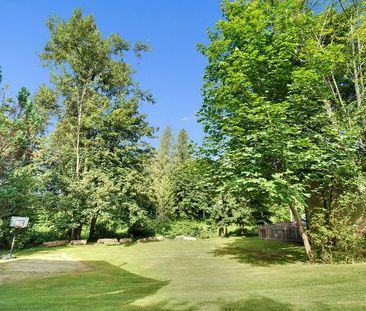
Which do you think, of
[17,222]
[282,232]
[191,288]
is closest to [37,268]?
[17,222]

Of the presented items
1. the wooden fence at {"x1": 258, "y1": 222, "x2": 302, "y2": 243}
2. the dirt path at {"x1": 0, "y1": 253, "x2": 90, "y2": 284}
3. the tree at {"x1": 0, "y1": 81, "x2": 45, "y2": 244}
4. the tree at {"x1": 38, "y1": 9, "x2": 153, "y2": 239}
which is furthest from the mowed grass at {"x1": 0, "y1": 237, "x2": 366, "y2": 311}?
the tree at {"x1": 38, "y1": 9, "x2": 153, "y2": 239}

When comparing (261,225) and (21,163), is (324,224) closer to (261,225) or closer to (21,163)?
(261,225)

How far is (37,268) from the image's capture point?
10.9 meters

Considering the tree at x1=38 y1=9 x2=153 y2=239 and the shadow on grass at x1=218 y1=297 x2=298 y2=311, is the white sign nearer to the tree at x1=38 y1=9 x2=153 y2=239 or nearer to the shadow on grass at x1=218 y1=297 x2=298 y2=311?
the tree at x1=38 y1=9 x2=153 y2=239

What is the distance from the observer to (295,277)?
7457mm

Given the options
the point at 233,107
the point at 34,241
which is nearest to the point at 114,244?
the point at 34,241

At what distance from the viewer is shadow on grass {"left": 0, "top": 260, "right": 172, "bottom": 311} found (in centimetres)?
541

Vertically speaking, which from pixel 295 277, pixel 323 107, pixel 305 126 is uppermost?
pixel 323 107

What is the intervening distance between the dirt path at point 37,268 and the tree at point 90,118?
713 centimetres

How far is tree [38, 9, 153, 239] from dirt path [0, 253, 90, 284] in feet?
23.4

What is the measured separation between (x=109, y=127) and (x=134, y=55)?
8465mm

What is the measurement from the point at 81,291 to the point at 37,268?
5.00 metres

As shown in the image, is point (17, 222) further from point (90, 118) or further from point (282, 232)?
point (282, 232)

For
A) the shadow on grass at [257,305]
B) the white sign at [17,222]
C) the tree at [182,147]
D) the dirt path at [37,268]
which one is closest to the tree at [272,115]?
the shadow on grass at [257,305]
